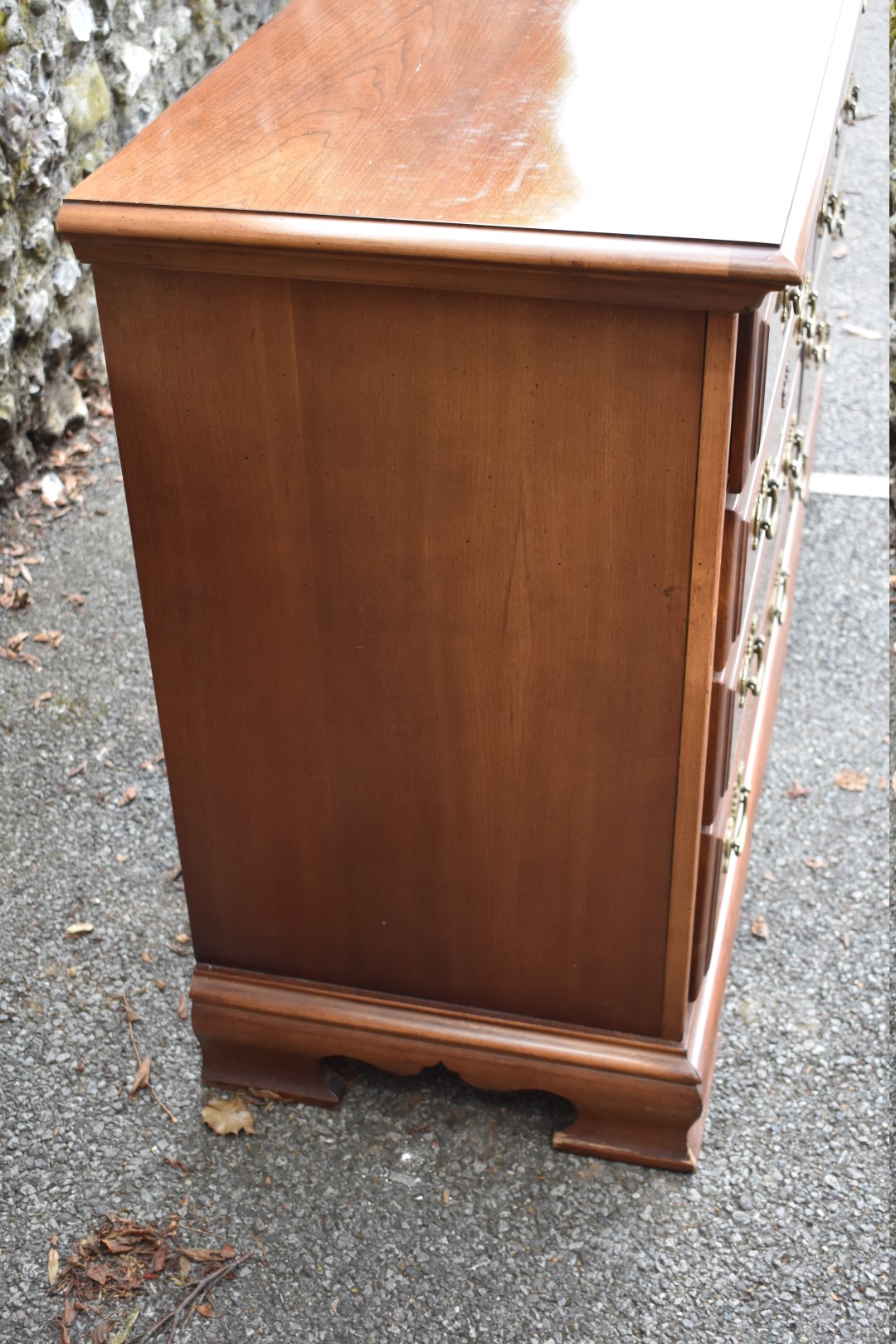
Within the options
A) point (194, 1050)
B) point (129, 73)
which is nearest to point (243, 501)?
point (194, 1050)

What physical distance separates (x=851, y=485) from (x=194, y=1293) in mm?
2456

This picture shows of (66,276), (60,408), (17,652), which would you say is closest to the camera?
(17,652)

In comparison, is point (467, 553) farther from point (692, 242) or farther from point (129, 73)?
point (129, 73)

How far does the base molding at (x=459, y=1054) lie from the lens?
70.3 inches

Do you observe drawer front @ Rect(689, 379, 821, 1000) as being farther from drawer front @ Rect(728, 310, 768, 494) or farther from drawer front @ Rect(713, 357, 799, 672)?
drawer front @ Rect(728, 310, 768, 494)

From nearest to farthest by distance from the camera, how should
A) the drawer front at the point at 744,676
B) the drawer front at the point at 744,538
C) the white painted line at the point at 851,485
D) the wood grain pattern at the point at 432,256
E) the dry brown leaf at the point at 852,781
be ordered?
the wood grain pattern at the point at 432,256 → the drawer front at the point at 744,538 → the drawer front at the point at 744,676 → the dry brown leaf at the point at 852,781 → the white painted line at the point at 851,485

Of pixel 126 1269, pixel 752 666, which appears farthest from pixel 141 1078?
pixel 752 666

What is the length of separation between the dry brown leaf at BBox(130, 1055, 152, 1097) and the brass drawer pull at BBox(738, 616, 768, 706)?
3.32ft

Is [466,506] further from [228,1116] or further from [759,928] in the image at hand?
[759,928]

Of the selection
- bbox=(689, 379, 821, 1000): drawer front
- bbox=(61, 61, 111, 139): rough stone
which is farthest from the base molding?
bbox=(61, 61, 111, 139): rough stone

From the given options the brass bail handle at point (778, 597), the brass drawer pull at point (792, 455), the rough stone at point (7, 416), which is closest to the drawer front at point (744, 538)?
the brass drawer pull at point (792, 455)

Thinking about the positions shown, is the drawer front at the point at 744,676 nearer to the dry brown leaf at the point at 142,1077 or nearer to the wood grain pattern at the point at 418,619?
the wood grain pattern at the point at 418,619

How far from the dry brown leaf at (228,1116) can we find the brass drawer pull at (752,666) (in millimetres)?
907

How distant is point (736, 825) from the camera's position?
78.4 inches
